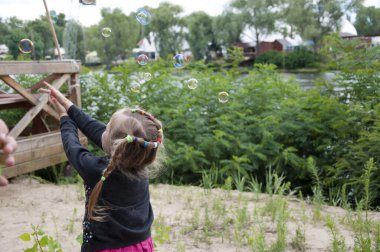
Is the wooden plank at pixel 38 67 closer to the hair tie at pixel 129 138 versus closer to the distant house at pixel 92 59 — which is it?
the hair tie at pixel 129 138

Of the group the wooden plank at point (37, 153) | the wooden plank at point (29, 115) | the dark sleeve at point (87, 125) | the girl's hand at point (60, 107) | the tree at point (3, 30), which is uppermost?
the tree at point (3, 30)

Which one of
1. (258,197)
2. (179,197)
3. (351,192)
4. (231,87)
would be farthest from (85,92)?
(351,192)

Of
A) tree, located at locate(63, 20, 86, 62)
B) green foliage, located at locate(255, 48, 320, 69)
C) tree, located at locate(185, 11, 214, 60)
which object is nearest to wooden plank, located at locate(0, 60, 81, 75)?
tree, located at locate(63, 20, 86, 62)

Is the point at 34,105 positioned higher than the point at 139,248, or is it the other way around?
the point at 34,105

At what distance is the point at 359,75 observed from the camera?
6531 mm

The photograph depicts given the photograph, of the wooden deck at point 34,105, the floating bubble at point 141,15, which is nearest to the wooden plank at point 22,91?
the wooden deck at point 34,105

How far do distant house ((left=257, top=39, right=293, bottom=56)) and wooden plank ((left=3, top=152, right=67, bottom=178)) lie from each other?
745 centimetres

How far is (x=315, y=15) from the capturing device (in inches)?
420

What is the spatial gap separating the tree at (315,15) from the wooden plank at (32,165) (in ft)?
19.3

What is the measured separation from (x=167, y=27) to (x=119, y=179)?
11.6 metres

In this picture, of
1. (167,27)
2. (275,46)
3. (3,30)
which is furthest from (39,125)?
(275,46)

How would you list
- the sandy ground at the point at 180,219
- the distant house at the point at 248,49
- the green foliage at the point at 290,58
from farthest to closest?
the distant house at the point at 248,49 → the green foliage at the point at 290,58 → the sandy ground at the point at 180,219

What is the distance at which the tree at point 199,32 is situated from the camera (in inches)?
513

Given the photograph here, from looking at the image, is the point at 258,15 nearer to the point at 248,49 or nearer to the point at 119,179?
the point at 248,49
